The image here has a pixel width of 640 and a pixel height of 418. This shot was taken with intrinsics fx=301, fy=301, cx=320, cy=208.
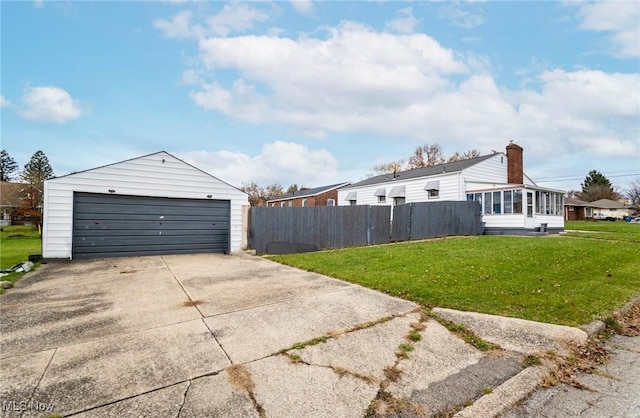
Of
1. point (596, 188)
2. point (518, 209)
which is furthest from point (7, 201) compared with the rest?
point (596, 188)

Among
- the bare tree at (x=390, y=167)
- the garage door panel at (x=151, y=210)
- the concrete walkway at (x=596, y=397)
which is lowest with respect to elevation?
the concrete walkway at (x=596, y=397)

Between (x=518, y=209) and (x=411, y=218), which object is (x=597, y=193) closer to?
(x=518, y=209)

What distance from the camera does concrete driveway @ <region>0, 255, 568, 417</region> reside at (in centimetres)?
224

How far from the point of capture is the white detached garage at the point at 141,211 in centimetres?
932

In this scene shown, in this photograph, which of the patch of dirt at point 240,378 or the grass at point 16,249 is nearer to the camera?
the patch of dirt at point 240,378

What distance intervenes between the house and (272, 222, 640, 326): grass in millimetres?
5851

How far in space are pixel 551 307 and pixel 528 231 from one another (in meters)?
13.0

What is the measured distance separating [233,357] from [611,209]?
2704 inches

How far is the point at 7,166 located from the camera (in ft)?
166

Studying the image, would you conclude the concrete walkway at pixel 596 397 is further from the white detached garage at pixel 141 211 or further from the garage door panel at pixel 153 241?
the garage door panel at pixel 153 241

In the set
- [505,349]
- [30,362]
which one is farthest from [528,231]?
[30,362]

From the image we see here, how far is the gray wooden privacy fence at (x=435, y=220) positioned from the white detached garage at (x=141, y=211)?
7268mm

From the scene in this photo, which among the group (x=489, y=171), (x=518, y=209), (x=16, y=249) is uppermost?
(x=489, y=171)

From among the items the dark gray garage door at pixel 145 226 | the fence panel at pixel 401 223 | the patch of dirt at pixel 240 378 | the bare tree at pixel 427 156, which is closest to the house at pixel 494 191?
the fence panel at pixel 401 223
